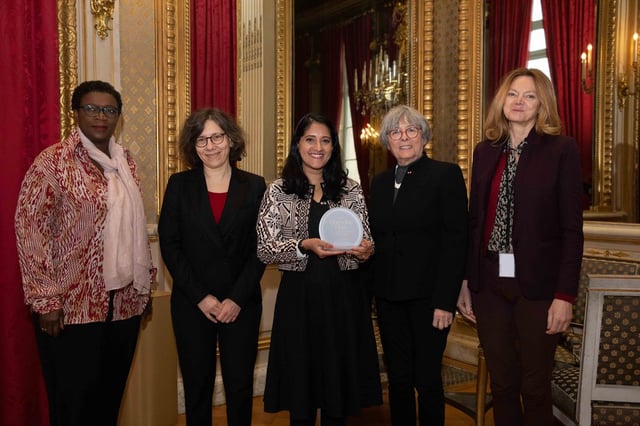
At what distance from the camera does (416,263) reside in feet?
7.80

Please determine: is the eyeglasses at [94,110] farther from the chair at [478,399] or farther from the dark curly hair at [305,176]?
the chair at [478,399]

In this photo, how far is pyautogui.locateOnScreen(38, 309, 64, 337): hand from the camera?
2.12 metres

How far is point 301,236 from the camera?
232 centimetres

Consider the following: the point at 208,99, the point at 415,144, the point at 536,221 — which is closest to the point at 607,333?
the point at 536,221

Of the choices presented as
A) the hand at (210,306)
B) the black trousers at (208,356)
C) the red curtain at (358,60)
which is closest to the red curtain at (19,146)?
the black trousers at (208,356)

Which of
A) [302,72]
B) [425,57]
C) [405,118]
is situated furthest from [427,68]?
[405,118]

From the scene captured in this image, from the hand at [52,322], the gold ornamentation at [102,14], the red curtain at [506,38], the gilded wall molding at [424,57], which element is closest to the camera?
the hand at [52,322]

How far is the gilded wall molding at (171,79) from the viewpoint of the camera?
3.51 m

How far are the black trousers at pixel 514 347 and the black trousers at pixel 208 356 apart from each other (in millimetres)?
934

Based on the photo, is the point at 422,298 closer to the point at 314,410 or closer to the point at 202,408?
the point at 314,410

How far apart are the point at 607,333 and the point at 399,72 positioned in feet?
9.54

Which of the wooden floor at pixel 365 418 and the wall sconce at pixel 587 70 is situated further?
the wall sconce at pixel 587 70

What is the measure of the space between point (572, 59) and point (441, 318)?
260 cm

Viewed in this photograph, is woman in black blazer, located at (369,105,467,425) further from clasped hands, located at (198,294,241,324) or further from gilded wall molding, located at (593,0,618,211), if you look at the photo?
gilded wall molding, located at (593,0,618,211)
